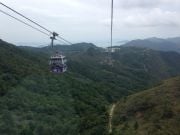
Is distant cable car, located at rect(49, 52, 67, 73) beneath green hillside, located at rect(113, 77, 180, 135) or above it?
above

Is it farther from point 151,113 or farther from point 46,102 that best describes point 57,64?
point 46,102

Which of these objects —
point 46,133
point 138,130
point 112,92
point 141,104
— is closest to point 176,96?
point 141,104

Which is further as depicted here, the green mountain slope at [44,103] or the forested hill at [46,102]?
the forested hill at [46,102]

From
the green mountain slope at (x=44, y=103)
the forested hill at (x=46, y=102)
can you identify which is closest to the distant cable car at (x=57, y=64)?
the forested hill at (x=46, y=102)

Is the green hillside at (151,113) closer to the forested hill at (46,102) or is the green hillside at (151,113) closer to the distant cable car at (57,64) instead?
the forested hill at (46,102)

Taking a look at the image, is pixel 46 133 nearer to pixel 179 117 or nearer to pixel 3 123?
pixel 3 123

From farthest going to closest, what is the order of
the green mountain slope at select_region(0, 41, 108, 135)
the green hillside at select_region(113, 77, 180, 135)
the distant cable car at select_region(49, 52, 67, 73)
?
the green mountain slope at select_region(0, 41, 108, 135)
the green hillside at select_region(113, 77, 180, 135)
the distant cable car at select_region(49, 52, 67, 73)

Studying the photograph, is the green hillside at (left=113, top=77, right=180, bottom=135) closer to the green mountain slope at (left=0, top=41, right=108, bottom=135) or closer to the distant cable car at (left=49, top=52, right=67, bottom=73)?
the green mountain slope at (left=0, top=41, right=108, bottom=135)

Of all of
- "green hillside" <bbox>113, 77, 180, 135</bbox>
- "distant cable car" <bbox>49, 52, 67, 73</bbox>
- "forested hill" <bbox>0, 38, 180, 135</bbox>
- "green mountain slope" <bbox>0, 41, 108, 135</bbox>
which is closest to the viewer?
"distant cable car" <bbox>49, 52, 67, 73</bbox>

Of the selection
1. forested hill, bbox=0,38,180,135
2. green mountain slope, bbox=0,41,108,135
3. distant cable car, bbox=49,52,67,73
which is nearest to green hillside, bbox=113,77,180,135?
forested hill, bbox=0,38,180,135
